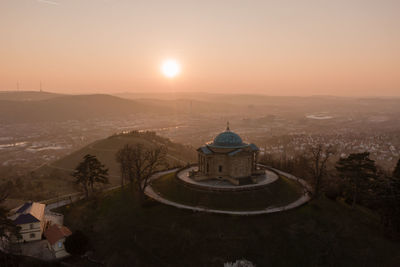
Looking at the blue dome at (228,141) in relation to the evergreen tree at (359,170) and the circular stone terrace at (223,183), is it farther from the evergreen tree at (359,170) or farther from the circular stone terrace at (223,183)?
the evergreen tree at (359,170)

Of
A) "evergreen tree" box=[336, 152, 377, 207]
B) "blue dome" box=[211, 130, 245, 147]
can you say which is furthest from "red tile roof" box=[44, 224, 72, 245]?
"evergreen tree" box=[336, 152, 377, 207]

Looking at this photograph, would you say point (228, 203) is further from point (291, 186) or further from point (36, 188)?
point (36, 188)

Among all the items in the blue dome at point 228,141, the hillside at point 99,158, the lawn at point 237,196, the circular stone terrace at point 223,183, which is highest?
the blue dome at point 228,141

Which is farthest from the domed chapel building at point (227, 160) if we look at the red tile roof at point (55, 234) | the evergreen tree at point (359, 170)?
the red tile roof at point (55, 234)

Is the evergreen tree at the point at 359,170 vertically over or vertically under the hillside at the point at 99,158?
over

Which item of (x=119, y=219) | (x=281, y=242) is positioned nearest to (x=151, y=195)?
(x=119, y=219)

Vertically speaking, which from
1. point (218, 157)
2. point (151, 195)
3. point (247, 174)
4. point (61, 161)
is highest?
point (218, 157)
